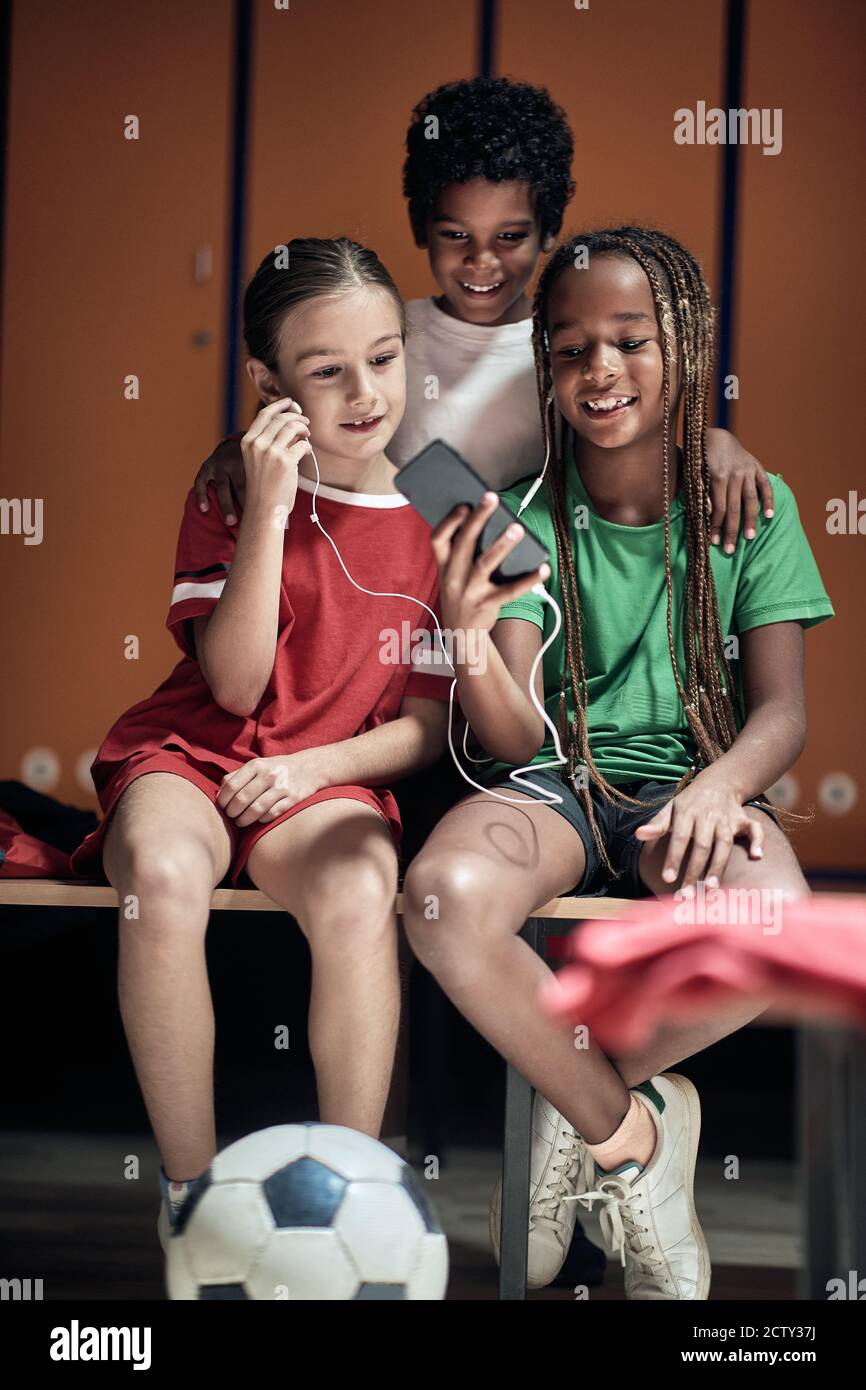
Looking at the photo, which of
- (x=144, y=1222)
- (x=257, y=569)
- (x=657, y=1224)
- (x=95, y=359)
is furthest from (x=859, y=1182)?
(x=95, y=359)

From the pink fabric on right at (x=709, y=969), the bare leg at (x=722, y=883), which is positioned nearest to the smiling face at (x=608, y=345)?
the bare leg at (x=722, y=883)

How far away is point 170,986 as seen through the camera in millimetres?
1148

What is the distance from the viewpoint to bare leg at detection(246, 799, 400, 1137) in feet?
3.78

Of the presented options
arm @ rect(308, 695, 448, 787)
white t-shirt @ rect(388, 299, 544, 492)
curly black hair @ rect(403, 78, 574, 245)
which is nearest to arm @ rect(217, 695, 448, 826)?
arm @ rect(308, 695, 448, 787)

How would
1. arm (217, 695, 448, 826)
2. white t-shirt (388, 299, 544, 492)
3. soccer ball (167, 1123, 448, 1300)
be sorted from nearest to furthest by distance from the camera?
soccer ball (167, 1123, 448, 1300) < arm (217, 695, 448, 826) < white t-shirt (388, 299, 544, 492)

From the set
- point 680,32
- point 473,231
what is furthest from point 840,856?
point 680,32

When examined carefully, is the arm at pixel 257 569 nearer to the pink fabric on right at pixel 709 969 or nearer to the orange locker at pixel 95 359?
the pink fabric on right at pixel 709 969

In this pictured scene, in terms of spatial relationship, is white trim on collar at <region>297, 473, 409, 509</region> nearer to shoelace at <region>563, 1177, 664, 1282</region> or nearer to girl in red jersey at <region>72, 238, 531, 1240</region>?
girl in red jersey at <region>72, 238, 531, 1240</region>

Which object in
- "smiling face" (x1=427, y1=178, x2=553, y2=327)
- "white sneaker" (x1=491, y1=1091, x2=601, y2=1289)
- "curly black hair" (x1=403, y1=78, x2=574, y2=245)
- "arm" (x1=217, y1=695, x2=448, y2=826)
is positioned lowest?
"white sneaker" (x1=491, y1=1091, x2=601, y2=1289)

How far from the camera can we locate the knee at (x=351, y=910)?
1.16m

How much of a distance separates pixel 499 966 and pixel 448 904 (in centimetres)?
7

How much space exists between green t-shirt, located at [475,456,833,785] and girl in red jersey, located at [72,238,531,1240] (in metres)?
0.13

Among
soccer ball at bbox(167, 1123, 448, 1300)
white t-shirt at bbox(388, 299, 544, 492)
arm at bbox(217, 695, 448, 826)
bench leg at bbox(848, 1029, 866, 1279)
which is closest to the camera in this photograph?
soccer ball at bbox(167, 1123, 448, 1300)
